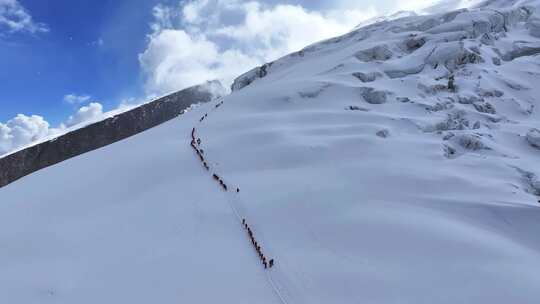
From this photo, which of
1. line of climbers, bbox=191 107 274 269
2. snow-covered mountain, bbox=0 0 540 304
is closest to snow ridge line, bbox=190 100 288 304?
line of climbers, bbox=191 107 274 269

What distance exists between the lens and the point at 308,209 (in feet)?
65.0

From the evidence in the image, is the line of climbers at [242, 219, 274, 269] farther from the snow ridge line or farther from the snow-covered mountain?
the snow-covered mountain

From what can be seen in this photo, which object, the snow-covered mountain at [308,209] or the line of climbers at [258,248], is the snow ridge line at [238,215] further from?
the snow-covered mountain at [308,209]

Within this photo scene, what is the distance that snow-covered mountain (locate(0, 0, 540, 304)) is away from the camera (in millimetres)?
14609

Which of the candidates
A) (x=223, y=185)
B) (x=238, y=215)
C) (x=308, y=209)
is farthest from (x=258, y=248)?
(x=223, y=185)

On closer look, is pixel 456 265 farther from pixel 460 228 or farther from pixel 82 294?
pixel 82 294

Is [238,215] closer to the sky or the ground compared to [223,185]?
closer to the ground

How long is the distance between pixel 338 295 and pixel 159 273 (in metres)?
6.63

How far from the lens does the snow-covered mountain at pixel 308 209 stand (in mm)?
14609

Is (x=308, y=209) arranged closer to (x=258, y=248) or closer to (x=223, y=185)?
(x=258, y=248)

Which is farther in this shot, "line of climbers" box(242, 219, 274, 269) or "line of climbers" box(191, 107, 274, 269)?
"line of climbers" box(191, 107, 274, 269)

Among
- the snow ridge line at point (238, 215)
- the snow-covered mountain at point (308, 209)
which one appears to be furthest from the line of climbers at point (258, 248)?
the snow-covered mountain at point (308, 209)

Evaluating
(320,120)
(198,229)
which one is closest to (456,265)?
(198,229)

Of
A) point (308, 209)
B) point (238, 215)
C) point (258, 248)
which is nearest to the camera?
point (258, 248)
